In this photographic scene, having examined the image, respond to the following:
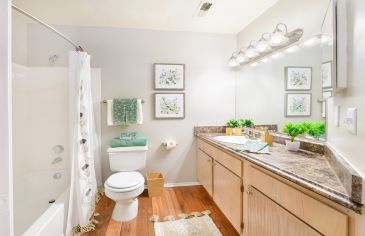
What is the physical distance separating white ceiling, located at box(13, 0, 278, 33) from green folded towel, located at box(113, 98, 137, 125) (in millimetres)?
1047

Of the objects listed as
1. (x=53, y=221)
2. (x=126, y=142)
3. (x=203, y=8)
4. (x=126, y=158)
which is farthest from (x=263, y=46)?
(x=53, y=221)

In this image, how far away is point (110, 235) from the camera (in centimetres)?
181

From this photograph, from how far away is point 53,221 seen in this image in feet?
4.98

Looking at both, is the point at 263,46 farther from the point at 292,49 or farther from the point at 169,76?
the point at 169,76

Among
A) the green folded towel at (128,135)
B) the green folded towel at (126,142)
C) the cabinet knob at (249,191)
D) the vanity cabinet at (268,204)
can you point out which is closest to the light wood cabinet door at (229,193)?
the vanity cabinet at (268,204)

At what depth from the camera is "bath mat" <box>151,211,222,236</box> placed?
1.81 metres

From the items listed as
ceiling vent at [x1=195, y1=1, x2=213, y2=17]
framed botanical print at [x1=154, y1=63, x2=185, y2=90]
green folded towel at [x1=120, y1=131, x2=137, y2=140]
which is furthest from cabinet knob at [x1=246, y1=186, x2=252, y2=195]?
ceiling vent at [x1=195, y1=1, x2=213, y2=17]

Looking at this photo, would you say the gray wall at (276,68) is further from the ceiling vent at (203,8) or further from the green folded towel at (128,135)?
the green folded towel at (128,135)

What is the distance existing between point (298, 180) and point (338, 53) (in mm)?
699

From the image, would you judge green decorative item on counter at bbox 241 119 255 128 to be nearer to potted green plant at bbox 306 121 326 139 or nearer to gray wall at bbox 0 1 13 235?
potted green plant at bbox 306 121 326 139

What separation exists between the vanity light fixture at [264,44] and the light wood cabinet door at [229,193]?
1392 millimetres

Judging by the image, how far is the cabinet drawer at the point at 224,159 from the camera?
1.62 m

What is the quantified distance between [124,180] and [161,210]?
1.92 ft

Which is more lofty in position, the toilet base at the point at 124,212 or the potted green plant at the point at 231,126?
the potted green plant at the point at 231,126
